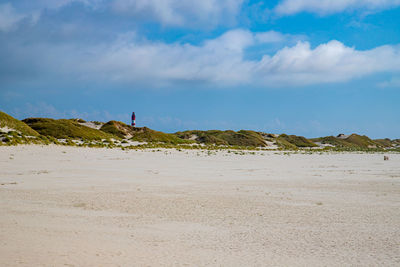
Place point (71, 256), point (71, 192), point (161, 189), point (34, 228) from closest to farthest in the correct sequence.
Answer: point (71, 256) < point (34, 228) < point (71, 192) < point (161, 189)

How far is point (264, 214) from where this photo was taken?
263 inches

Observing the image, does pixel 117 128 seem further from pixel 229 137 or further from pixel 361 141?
pixel 361 141

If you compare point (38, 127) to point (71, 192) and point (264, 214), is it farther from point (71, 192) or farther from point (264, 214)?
point (264, 214)

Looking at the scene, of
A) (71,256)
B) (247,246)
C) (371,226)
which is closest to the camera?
(71,256)

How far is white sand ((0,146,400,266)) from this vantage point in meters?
4.21

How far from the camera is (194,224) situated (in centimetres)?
583

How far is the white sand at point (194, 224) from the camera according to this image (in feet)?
13.8

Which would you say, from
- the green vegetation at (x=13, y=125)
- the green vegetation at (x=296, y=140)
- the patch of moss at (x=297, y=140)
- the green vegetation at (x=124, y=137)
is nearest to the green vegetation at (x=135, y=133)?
the green vegetation at (x=124, y=137)

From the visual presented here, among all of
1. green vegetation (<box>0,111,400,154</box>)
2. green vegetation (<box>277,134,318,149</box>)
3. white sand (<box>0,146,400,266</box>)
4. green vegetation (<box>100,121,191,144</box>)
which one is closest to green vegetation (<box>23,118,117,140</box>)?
green vegetation (<box>0,111,400,154</box>)

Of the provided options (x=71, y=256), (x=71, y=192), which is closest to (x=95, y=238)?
(x=71, y=256)

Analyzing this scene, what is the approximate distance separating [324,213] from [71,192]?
604 cm

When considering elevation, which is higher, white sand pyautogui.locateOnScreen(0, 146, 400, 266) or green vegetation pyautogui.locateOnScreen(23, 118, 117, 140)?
green vegetation pyautogui.locateOnScreen(23, 118, 117, 140)

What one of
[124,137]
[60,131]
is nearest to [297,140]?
[124,137]

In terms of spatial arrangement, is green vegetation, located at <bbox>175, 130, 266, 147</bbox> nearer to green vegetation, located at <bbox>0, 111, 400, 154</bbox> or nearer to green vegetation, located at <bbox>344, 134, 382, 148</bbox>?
green vegetation, located at <bbox>0, 111, 400, 154</bbox>
